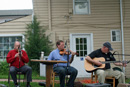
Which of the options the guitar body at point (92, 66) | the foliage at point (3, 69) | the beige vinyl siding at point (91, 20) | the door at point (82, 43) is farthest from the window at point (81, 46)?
the guitar body at point (92, 66)

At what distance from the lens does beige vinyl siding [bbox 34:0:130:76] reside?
29.6 feet

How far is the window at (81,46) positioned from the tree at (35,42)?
1150mm

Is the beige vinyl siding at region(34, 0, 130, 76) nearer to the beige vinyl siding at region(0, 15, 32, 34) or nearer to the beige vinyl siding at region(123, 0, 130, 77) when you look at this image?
the beige vinyl siding at region(123, 0, 130, 77)

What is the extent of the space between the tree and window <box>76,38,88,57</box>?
1.15 meters

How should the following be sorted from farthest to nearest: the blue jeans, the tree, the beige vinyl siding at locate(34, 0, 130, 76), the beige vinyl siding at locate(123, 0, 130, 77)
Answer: the beige vinyl siding at locate(123, 0, 130, 77) → the beige vinyl siding at locate(34, 0, 130, 76) → the tree → the blue jeans

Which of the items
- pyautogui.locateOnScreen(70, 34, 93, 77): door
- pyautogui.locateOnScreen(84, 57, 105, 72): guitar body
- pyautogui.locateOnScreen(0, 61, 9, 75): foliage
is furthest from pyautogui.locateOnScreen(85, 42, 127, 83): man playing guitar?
pyautogui.locateOnScreen(0, 61, 9, 75): foliage

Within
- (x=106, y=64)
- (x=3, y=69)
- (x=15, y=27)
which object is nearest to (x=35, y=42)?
(x=15, y=27)

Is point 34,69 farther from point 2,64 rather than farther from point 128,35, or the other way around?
point 128,35

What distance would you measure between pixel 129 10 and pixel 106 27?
47.0 inches

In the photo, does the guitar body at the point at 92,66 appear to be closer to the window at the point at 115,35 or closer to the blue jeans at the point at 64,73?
the blue jeans at the point at 64,73

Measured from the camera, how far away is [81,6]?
9258 millimetres

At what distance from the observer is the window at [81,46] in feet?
29.9

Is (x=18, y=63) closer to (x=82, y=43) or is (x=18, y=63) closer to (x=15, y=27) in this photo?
(x=15, y=27)

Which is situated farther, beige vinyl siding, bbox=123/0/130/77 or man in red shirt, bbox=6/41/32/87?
beige vinyl siding, bbox=123/0/130/77
